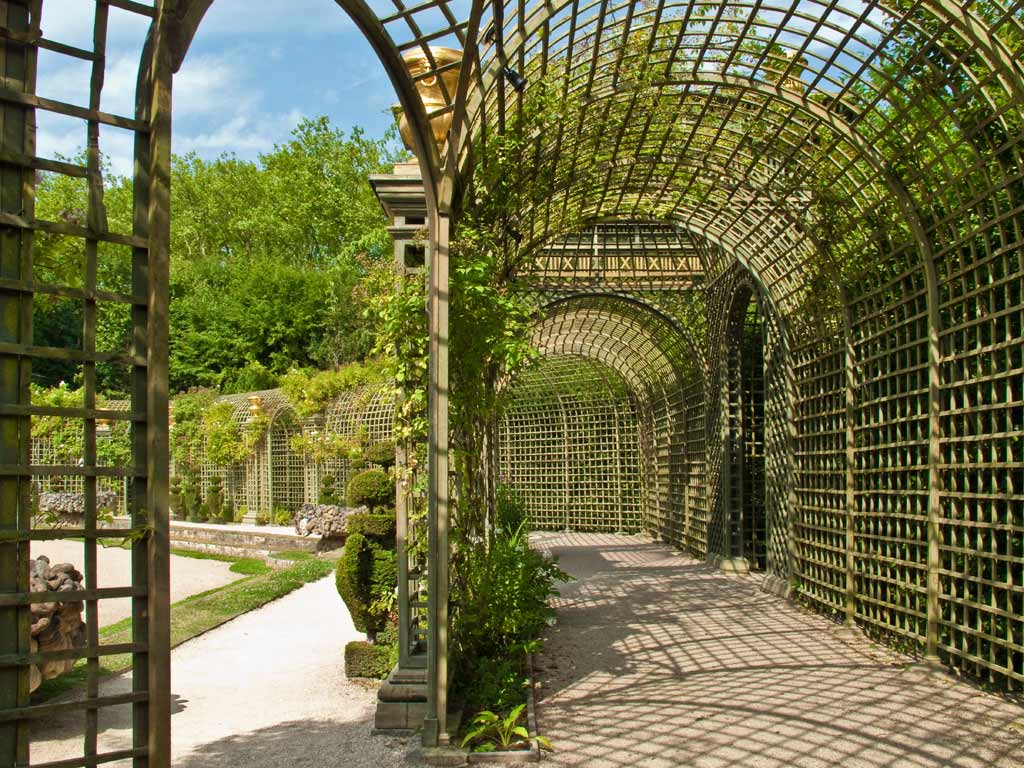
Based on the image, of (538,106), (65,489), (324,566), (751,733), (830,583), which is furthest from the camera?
(65,489)

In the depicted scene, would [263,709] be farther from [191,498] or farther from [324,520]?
[191,498]

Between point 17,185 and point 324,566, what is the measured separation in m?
10.9

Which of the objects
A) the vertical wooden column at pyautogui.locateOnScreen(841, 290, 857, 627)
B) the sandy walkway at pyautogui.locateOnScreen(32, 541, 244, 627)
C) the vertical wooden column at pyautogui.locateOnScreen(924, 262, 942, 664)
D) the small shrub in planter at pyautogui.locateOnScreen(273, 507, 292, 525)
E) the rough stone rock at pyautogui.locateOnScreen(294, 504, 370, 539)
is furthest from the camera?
the small shrub in planter at pyautogui.locateOnScreen(273, 507, 292, 525)

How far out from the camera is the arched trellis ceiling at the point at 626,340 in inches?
488

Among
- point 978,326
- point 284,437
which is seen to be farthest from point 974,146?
point 284,437

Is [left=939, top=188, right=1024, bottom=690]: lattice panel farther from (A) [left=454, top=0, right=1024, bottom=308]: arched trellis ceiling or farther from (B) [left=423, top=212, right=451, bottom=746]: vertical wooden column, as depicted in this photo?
(B) [left=423, top=212, right=451, bottom=746]: vertical wooden column

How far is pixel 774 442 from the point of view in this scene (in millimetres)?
8852

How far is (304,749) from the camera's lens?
14.6ft

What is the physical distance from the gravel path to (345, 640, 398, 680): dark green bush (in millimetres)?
131

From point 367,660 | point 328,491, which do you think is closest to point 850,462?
point 367,660

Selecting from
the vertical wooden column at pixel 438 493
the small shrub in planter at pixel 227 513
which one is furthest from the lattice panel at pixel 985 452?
the small shrub in planter at pixel 227 513

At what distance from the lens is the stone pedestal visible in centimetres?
465

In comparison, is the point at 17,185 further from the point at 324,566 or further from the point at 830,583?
the point at 324,566

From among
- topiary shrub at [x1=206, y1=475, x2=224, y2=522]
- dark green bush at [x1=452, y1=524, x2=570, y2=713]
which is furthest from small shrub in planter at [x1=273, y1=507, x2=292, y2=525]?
dark green bush at [x1=452, y1=524, x2=570, y2=713]
